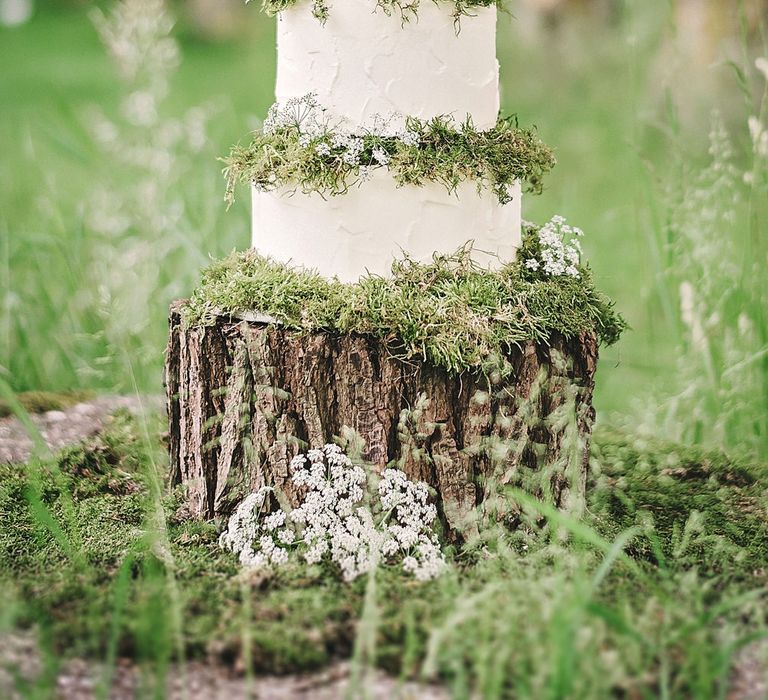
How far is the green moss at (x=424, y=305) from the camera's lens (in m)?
2.48

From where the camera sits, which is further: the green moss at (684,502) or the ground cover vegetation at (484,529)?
the green moss at (684,502)

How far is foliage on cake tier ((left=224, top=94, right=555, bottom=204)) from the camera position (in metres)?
2.50

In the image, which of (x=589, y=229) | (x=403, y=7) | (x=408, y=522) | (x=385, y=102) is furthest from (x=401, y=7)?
(x=589, y=229)

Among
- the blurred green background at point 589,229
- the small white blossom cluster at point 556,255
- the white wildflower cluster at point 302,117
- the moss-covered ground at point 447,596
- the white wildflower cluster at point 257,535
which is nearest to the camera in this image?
the moss-covered ground at point 447,596

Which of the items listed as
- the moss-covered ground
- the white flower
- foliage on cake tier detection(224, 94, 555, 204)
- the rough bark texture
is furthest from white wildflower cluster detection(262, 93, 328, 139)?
the moss-covered ground

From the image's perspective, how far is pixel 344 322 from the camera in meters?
2.47

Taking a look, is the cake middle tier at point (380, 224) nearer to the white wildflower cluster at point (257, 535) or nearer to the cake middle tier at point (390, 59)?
the cake middle tier at point (390, 59)

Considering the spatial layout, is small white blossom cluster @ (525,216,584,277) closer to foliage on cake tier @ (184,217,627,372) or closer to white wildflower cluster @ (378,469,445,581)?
foliage on cake tier @ (184,217,627,372)

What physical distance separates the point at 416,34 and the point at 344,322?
Answer: 0.83m

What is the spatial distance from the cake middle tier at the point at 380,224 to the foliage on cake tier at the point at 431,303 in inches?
1.7

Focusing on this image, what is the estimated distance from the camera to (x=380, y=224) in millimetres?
2561

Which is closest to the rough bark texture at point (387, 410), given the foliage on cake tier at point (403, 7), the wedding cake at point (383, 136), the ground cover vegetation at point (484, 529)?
the ground cover vegetation at point (484, 529)

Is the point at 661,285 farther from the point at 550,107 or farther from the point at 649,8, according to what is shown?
the point at 550,107

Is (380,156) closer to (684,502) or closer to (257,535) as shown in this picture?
(257,535)
